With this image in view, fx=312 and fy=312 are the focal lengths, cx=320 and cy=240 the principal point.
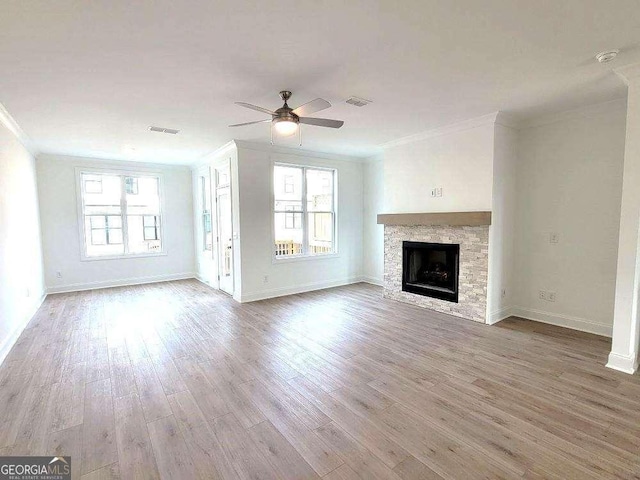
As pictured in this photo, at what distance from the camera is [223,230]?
6.15 metres

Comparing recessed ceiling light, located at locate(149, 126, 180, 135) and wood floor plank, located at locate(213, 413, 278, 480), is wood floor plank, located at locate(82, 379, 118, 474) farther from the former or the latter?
recessed ceiling light, located at locate(149, 126, 180, 135)

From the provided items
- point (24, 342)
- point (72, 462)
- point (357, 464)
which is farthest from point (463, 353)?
point (24, 342)

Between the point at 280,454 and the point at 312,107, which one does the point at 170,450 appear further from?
the point at 312,107

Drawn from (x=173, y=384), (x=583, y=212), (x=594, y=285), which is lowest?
(x=173, y=384)

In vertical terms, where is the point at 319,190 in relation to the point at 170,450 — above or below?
above

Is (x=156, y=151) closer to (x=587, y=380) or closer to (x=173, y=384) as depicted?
(x=173, y=384)

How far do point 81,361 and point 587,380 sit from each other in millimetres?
4773

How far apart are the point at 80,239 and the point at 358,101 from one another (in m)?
6.19

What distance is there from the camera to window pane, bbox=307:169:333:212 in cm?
628

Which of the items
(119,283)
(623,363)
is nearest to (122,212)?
(119,283)

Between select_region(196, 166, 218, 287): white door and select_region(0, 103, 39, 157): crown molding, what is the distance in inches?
109

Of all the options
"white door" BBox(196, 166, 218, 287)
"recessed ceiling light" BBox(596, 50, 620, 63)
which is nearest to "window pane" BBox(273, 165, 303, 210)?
"white door" BBox(196, 166, 218, 287)

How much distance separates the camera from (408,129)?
14.8 feet

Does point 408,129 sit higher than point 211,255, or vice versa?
point 408,129
